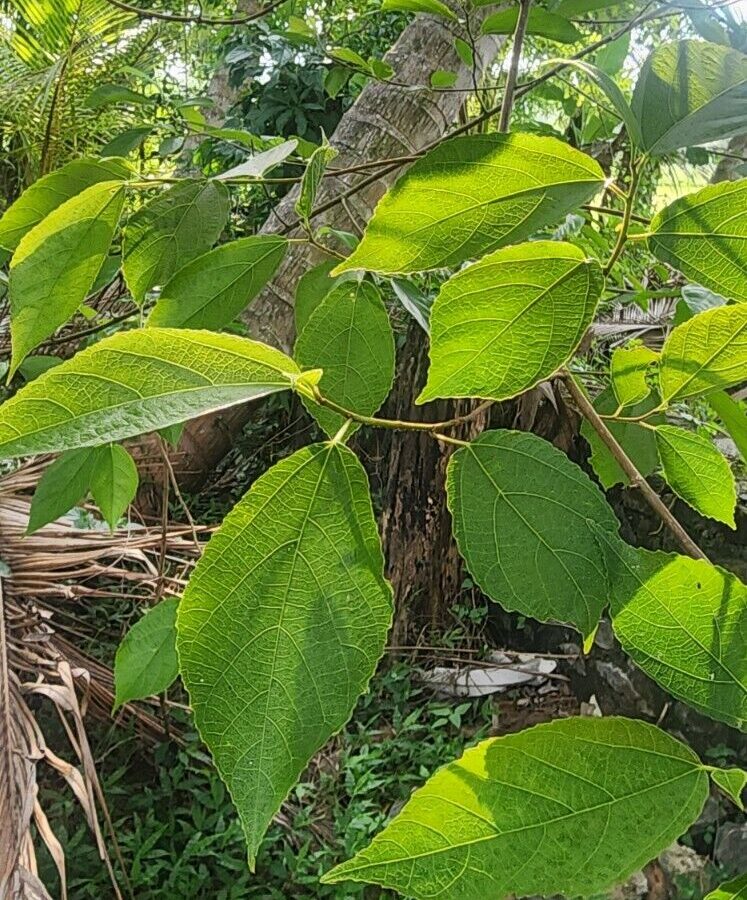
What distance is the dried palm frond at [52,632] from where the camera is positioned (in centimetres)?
77

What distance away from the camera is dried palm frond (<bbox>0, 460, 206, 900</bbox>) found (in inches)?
30.5

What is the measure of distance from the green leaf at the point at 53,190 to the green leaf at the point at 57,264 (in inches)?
1.6

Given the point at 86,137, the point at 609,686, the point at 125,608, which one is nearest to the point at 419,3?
the point at 125,608

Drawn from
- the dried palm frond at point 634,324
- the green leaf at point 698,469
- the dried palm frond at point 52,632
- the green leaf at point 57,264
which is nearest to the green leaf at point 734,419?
the green leaf at point 698,469

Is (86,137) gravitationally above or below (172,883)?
above

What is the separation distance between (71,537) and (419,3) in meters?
0.97

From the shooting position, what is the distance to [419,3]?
46 centimetres

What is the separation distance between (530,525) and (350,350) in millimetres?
94

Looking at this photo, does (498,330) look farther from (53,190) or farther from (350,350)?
(53,190)

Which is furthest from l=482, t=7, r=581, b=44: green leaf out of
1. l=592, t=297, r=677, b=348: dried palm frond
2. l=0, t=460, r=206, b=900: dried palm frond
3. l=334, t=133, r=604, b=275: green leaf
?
l=592, t=297, r=677, b=348: dried palm frond

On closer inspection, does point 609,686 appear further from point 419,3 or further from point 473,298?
point 473,298

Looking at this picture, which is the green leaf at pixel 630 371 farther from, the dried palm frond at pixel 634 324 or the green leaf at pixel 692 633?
the dried palm frond at pixel 634 324

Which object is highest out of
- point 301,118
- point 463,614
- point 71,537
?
point 301,118

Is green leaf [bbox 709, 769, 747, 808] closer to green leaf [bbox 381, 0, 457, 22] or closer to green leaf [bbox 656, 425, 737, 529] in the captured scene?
green leaf [bbox 656, 425, 737, 529]
